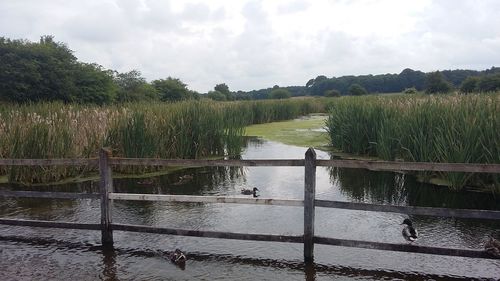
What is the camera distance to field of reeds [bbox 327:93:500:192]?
9.88 meters

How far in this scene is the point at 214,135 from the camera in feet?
52.1

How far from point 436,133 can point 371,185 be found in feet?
6.87

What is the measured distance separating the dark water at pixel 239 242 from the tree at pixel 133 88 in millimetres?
27227

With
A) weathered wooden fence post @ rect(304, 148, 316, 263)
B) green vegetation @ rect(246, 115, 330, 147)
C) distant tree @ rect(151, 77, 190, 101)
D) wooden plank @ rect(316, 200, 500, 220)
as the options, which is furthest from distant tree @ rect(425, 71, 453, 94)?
weathered wooden fence post @ rect(304, 148, 316, 263)

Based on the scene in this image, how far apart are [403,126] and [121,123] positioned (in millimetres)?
8070

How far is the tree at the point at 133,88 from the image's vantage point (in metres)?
37.8

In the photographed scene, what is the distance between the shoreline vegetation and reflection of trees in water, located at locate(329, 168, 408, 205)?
0.77m

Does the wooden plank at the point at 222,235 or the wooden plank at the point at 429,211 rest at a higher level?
the wooden plank at the point at 429,211

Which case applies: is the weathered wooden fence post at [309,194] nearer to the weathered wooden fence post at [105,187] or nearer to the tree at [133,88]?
the weathered wooden fence post at [105,187]

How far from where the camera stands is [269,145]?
20594mm

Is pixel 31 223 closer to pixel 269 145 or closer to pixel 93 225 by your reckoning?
pixel 93 225

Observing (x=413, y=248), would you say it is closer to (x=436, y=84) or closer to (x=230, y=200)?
(x=230, y=200)

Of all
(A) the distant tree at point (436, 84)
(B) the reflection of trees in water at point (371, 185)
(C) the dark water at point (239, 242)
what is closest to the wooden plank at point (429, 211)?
(C) the dark water at point (239, 242)

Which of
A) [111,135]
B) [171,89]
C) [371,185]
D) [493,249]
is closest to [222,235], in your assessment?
[493,249]
